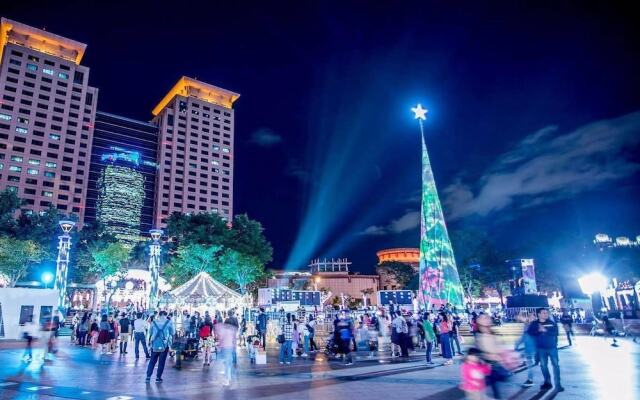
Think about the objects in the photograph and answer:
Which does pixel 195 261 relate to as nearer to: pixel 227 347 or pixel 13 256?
pixel 13 256

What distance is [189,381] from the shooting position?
11.2m

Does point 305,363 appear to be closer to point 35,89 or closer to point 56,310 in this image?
point 56,310

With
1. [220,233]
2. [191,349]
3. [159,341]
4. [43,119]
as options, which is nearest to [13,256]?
[220,233]

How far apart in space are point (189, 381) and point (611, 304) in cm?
4731

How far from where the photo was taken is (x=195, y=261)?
42344 millimetres

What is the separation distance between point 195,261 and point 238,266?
4293 mm

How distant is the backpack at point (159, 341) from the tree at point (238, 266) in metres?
32.1

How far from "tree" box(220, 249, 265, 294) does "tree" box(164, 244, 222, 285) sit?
91cm

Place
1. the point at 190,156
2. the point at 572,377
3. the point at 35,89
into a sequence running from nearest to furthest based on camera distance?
the point at 572,377 → the point at 35,89 → the point at 190,156

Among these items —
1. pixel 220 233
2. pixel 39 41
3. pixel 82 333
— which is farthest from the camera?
pixel 39 41

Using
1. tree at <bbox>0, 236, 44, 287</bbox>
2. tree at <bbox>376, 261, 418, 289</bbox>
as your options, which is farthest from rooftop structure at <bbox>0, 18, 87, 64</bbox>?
tree at <bbox>376, 261, 418, 289</bbox>

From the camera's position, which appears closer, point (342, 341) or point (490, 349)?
point (490, 349)

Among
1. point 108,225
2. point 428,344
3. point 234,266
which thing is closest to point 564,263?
point 234,266

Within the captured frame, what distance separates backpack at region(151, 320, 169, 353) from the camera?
1090cm
